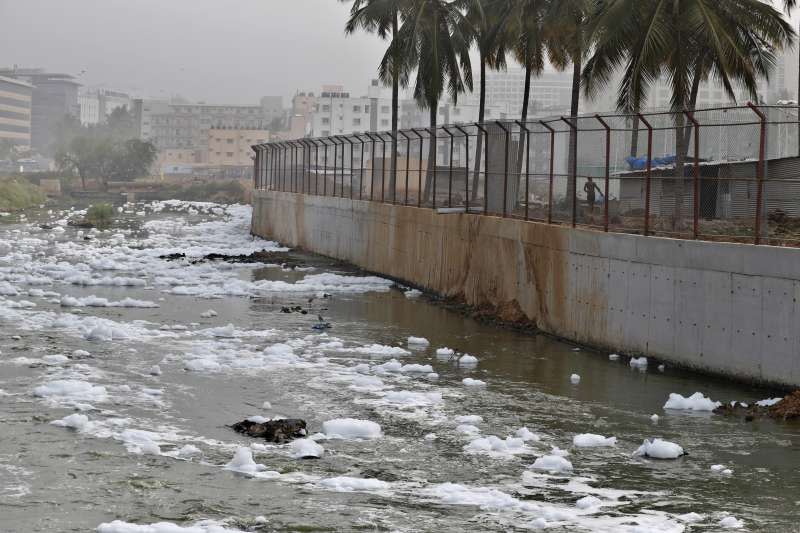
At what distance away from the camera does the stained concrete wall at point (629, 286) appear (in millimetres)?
18219

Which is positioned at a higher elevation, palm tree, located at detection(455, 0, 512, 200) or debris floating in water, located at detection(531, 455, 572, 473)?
palm tree, located at detection(455, 0, 512, 200)

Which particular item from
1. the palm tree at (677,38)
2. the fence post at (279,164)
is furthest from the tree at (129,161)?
the palm tree at (677,38)

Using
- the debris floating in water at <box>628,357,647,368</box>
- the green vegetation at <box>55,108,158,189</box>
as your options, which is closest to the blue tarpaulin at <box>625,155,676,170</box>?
the debris floating in water at <box>628,357,647,368</box>

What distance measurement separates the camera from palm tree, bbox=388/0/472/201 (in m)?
53.2

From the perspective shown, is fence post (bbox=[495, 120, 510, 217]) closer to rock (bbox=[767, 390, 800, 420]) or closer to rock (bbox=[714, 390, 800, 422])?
rock (bbox=[714, 390, 800, 422])

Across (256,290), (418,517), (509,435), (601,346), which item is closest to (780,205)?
(601,346)

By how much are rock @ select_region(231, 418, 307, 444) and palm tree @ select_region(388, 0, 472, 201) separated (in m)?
38.9

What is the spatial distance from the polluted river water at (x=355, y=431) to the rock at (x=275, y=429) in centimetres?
17

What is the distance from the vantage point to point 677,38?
1159 inches

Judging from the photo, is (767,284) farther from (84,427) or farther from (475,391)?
(84,427)

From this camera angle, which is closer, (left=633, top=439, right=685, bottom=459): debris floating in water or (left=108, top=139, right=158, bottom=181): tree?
(left=633, top=439, right=685, bottom=459): debris floating in water

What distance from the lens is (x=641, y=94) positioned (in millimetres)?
30766

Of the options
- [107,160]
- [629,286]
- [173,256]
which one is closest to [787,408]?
[629,286]

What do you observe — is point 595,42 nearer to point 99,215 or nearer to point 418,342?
point 418,342
